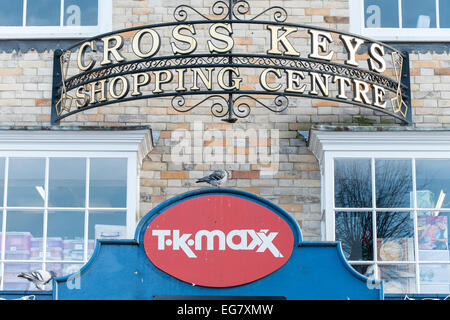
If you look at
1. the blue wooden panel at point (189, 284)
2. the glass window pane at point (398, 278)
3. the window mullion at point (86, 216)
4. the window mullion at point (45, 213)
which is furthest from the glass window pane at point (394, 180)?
the window mullion at point (45, 213)

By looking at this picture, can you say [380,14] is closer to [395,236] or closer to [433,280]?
[395,236]

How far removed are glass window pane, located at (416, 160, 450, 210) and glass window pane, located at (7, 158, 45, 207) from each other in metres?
3.95

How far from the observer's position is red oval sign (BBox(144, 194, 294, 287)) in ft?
26.7

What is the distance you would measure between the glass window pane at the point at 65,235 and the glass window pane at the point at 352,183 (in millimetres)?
2664

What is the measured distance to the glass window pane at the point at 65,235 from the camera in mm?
9672

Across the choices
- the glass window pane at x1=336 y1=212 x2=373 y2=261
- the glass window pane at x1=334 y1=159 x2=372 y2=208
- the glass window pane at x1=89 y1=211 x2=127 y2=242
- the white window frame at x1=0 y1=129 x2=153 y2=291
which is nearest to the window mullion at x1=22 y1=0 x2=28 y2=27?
the white window frame at x1=0 y1=129 x2=153 y2=291

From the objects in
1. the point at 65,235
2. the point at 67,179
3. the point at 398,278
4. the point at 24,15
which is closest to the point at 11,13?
the point at 24,15

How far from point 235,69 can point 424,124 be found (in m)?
2.12

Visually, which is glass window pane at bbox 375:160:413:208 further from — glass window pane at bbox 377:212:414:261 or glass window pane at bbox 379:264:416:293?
glass window pane at bbox 379:264:416:293

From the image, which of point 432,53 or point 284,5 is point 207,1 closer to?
point 284,5

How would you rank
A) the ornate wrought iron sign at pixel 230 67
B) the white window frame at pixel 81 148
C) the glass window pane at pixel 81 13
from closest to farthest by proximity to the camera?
1. the ornate wrought iron sign at pixel 230 67
2. the white window frame at pixel 81 148
3. the glass window pane at pixel 81 13

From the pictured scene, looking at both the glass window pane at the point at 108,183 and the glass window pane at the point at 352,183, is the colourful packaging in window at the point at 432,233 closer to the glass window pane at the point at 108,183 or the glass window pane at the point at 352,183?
the glass window pane at the point at 352,183

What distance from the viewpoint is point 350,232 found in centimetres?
970

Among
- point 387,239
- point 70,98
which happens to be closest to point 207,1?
point 70,98
